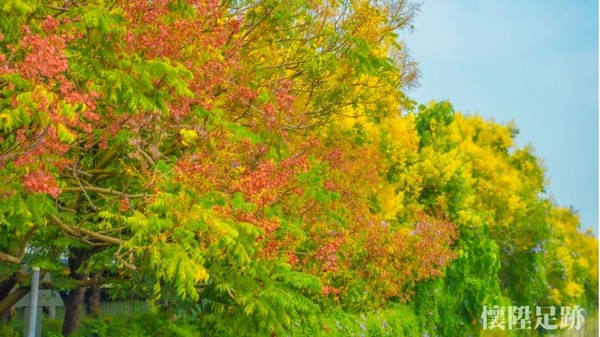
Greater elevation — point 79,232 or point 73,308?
point 79,232

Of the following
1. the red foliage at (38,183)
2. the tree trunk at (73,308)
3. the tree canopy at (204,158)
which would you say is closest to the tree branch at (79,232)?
the tree canopy at (204,158)

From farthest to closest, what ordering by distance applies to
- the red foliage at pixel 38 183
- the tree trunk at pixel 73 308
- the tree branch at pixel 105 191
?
the tree trunk at pixel 73 308 < the tree branch at pixel 105 191 < the red foliage at pixel 38 183

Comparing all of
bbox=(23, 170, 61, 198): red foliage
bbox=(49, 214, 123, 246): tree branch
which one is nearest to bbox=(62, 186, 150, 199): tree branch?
bbox=(49, 214, 123, 246): tree branch

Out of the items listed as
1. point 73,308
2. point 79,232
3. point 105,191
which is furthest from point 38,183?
point 73,308

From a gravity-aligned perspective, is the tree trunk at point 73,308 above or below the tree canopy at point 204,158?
below

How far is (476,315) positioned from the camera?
33531 millimetres

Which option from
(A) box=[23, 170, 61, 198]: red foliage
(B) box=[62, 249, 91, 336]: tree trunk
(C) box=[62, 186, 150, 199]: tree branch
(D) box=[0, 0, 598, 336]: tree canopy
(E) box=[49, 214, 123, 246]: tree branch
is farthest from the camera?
(B) box=[62, 249, 91, 336]: tree trunk

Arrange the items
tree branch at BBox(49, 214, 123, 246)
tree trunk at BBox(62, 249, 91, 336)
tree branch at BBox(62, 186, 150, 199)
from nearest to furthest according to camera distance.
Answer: tree branch at BBox(62, 186, 150, 199) → tree branch at BBox(49, 214, 123, 246) → tree trunk at BBox(62, 249, 91, 336)

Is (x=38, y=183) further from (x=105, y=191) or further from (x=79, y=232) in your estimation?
(x=79, y=232)

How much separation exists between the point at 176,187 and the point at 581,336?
167ft

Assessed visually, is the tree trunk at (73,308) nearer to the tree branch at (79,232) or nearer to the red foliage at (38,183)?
the tree branch at (79,232)

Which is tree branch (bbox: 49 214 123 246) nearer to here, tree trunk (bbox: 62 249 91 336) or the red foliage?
the red foliage

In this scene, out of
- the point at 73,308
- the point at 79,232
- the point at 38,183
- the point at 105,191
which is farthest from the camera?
the point at 73,308

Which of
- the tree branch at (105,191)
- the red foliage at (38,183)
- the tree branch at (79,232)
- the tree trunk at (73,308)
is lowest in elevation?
the tree trunk at (73,308)
